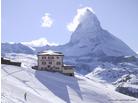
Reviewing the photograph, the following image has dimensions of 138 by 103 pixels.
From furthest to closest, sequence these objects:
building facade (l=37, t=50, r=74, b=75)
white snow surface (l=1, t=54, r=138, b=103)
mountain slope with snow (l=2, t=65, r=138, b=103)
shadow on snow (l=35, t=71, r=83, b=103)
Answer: building facade (l=37, t=50, r=74, b=75)
shadow on snow (l=35, t=71, r=83, b=103)
white snow surface (l=1, t=54, r=138, b=103)
mountain slope with snow (l=2, t=65, r=138, b=103)

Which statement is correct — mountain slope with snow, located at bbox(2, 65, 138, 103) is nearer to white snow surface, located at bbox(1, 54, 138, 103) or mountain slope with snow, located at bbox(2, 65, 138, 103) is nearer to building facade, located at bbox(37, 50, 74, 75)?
white snow surface, located at bbox(1, 54, 138, 103)

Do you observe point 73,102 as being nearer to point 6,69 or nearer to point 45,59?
point 6,69

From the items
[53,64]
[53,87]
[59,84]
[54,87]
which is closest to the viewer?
[53,87]

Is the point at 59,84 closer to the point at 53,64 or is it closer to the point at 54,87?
the point at 54,87

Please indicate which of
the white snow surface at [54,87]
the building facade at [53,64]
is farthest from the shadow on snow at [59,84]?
the building facade at [53,64]

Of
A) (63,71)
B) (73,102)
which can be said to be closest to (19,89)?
(73,102)

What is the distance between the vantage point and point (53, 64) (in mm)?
97625

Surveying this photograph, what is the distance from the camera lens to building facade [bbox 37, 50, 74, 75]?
96000 mm

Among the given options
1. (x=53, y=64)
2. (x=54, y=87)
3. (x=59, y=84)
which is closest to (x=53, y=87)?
(x=54, y=87)

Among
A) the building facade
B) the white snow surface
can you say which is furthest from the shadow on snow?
the building facade

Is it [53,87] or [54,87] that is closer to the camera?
[53,87]

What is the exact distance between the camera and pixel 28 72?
263 feet

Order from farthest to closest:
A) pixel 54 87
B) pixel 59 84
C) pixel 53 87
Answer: pixel 59 84 < pixel 54 87 < pixel 53 87

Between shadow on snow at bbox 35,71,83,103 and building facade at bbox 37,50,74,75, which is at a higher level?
building facade at bbox 37,50,74,75
